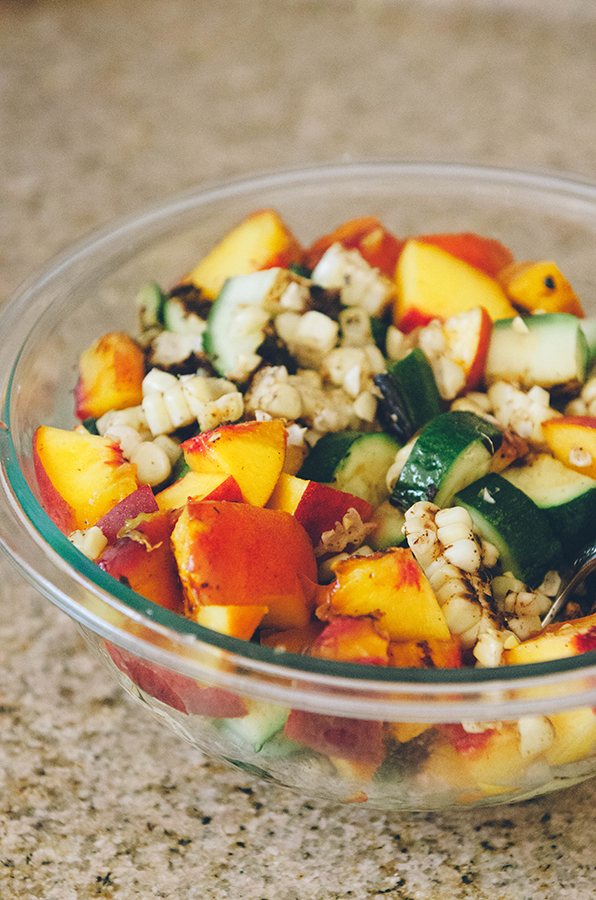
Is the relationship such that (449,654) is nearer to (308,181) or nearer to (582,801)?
(582,801)

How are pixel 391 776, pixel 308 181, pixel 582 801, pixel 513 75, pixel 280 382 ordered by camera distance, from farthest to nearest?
pixel 513 75 → pixel 308 181 → pixel 280 382 → pixel 582 801 → pixel 391 776

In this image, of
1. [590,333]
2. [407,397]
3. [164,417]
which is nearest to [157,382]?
[164,417]

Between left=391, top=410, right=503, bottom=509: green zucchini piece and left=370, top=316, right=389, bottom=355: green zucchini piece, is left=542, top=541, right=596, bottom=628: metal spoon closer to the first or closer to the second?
left=391, top=410, right=503, bottom=509: green zucchini piece

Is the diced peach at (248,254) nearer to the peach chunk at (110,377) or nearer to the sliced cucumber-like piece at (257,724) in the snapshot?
the peach chunk at (110,377)

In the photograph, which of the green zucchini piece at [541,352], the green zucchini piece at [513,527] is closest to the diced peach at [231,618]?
the green zucchini piece at [513,527]

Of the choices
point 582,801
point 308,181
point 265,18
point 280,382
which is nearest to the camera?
point 582,801

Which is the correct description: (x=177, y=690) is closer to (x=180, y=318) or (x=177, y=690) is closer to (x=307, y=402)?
(x=307, y=402)

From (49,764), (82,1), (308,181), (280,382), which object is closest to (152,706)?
(49,764)

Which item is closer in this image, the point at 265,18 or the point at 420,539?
the point at 420,539
